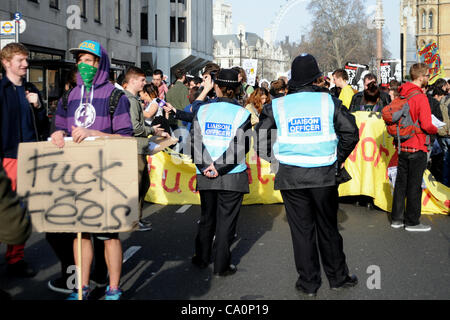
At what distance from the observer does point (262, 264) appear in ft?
21.5

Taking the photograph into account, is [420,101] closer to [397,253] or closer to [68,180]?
[397,253]

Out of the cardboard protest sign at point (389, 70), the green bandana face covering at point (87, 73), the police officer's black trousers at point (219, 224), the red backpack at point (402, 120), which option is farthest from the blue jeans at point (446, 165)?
the cardboard protest sign at point (389, 70)

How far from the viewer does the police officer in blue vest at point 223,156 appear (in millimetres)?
6102

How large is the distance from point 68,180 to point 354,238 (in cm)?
427

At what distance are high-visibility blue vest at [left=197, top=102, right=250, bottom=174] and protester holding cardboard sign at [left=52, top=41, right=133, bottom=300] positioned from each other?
1.14m

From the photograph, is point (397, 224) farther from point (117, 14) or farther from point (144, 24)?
point (144, 24)

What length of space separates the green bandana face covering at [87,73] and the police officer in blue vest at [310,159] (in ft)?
4.94

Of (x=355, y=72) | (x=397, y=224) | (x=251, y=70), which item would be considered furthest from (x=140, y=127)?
(x=251, y=70)

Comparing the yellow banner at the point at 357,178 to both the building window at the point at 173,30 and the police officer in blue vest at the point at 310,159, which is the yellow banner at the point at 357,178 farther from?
the building window at the point at 173,30

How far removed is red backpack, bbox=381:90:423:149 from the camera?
8094 mm

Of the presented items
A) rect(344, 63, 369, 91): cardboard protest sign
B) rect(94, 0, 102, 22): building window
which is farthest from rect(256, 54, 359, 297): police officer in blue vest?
rect(94, 0, 102, 22): building window

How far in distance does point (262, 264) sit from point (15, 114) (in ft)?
9.27
